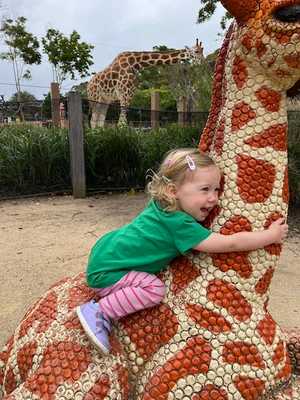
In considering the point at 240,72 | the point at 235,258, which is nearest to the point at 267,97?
the point at 240,72

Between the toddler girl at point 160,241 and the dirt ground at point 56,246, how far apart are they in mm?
1948

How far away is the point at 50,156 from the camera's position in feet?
27.6

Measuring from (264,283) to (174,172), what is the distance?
17.8 inches

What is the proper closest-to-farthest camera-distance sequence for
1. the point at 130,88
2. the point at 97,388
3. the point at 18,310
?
the point at 97,388 < the point at 18,310 < the point at 130,88

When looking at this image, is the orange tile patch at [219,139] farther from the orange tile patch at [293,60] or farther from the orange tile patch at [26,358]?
the orange tile patch at [26,358]

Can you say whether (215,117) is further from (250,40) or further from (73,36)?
(73,36)

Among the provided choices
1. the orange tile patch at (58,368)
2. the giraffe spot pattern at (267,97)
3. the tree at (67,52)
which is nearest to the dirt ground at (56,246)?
the orange tile patch at (58,368)

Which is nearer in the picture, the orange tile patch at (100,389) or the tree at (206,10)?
the orange tile patch at (100,389)

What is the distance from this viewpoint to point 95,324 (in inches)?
60.3

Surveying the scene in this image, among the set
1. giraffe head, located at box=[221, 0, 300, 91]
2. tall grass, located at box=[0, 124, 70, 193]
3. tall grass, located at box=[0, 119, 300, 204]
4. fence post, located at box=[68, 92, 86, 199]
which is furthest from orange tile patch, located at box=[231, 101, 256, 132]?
tall grass, located at box=[0, 124, 70, 193]

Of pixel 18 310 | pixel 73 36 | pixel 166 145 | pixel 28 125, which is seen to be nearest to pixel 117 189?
pixel 166 145

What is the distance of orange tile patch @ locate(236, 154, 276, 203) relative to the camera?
160cm

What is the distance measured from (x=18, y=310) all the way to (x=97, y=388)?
251 centimetres

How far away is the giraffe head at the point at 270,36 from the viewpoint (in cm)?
152
